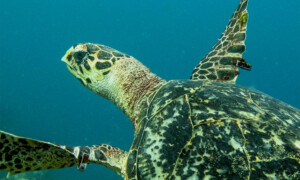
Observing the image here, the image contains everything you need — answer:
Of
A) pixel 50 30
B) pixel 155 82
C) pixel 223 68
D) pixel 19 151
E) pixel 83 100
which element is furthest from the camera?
pixel 50 30

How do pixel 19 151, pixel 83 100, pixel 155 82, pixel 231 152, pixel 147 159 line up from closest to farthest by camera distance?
pixel 231 152 → pixel 147 159 → pixel 19 151 → pixel 155 82 → pixel 83 100

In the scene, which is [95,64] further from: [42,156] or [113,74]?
[42,156]

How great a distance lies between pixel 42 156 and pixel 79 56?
5.60 ft

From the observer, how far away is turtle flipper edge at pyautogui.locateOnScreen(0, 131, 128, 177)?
6.63 feet

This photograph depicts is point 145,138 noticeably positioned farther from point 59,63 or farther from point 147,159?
point 59,63

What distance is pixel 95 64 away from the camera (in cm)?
338

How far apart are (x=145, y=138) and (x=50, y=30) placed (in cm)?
7953

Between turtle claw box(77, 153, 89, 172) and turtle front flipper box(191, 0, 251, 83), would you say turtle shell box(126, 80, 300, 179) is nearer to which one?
turtle claw box(77, 153, 89, 172)

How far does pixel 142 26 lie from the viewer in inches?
3083

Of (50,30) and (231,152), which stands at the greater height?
(50,30)

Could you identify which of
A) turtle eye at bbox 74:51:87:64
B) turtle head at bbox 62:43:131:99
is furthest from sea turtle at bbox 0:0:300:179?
turtle eye at bbox 74:51:87:64

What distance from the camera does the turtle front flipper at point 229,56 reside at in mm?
3582

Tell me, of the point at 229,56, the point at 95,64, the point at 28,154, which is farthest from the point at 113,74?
the point at 229,56

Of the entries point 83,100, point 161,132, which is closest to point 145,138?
point 161,132
